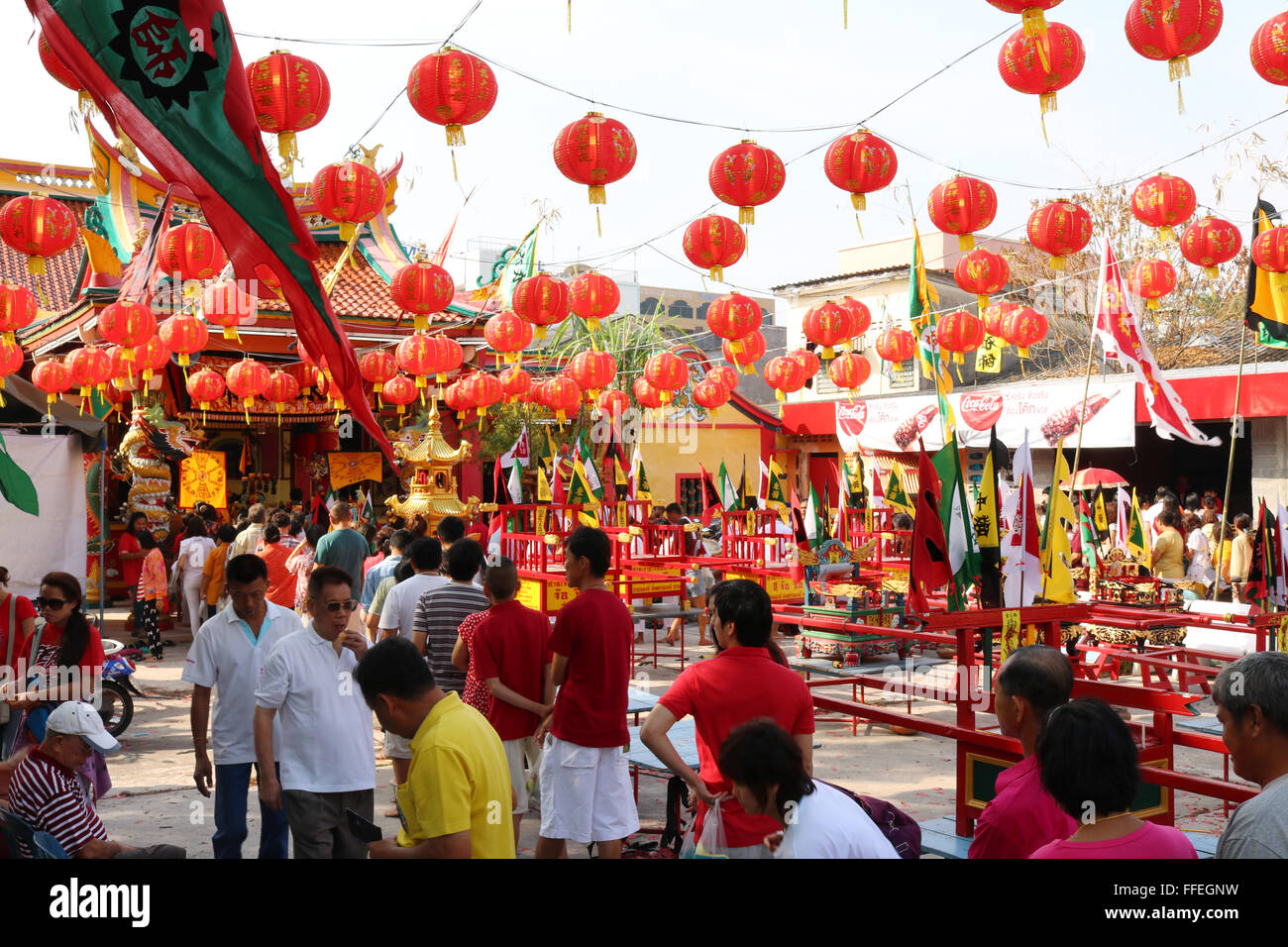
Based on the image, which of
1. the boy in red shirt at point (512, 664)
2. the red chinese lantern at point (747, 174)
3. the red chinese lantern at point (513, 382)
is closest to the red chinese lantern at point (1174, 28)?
the red chinese lantern at point (747, 174)

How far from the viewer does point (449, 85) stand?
21.6 ft

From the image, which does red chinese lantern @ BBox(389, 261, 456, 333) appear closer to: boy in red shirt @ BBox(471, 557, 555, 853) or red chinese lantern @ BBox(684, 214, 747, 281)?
red chinese lantern @ BBox(684, 214, 747, 281)

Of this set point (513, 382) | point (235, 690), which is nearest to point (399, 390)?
point (513, 382)

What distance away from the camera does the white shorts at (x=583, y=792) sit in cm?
443

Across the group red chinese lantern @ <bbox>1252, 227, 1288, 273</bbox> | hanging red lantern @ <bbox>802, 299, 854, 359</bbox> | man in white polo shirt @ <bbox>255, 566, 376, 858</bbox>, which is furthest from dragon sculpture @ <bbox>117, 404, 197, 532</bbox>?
red chinese lantern @ <bbox>1252, 227, 1288, 273</bbox>

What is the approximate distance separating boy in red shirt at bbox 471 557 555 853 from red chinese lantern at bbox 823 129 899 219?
188 inches

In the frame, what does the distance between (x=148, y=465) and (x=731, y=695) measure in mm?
15516

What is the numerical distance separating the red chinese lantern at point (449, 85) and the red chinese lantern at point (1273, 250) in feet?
22.7

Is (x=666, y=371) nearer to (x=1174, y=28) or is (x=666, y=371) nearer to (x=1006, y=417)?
(x=1006, y=417)

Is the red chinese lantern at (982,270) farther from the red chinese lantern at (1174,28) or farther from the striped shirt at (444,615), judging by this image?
the striped shirt at (444,615)

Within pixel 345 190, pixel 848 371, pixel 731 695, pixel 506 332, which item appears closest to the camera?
pixel 731 695

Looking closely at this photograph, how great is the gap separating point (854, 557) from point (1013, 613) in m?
5.31

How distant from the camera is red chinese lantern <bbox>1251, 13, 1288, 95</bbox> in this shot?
592 centimetres

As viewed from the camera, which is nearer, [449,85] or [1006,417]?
[449,85]
